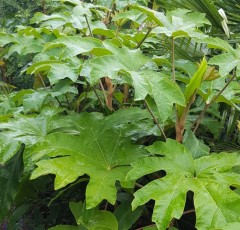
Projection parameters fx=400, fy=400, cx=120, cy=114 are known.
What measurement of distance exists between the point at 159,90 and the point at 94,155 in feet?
1.00

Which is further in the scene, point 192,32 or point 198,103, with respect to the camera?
point 198,103

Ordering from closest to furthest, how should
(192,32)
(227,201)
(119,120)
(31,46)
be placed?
(227,201) < (192,32) < (119,120) < (31,46)

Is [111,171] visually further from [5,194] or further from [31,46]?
[31,46]

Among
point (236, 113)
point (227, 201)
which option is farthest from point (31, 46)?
point (227, 201)

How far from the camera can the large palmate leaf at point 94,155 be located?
1066 mm

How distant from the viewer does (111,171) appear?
1150mm

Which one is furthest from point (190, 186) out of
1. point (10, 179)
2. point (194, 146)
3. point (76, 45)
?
point (10, 179)

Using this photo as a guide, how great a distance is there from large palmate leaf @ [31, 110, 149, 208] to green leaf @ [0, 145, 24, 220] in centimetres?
25

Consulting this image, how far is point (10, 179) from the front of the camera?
4.59ft

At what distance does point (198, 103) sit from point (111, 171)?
0.53 metres

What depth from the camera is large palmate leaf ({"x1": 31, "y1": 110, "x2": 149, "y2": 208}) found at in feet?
3.50

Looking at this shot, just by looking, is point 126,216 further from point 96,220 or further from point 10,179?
point 10,179

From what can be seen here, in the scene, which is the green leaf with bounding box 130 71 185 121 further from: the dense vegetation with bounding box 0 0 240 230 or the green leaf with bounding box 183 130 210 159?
the green leaf with bounding box 183 130 210 159

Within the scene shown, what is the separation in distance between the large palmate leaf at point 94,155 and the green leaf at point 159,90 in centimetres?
23
